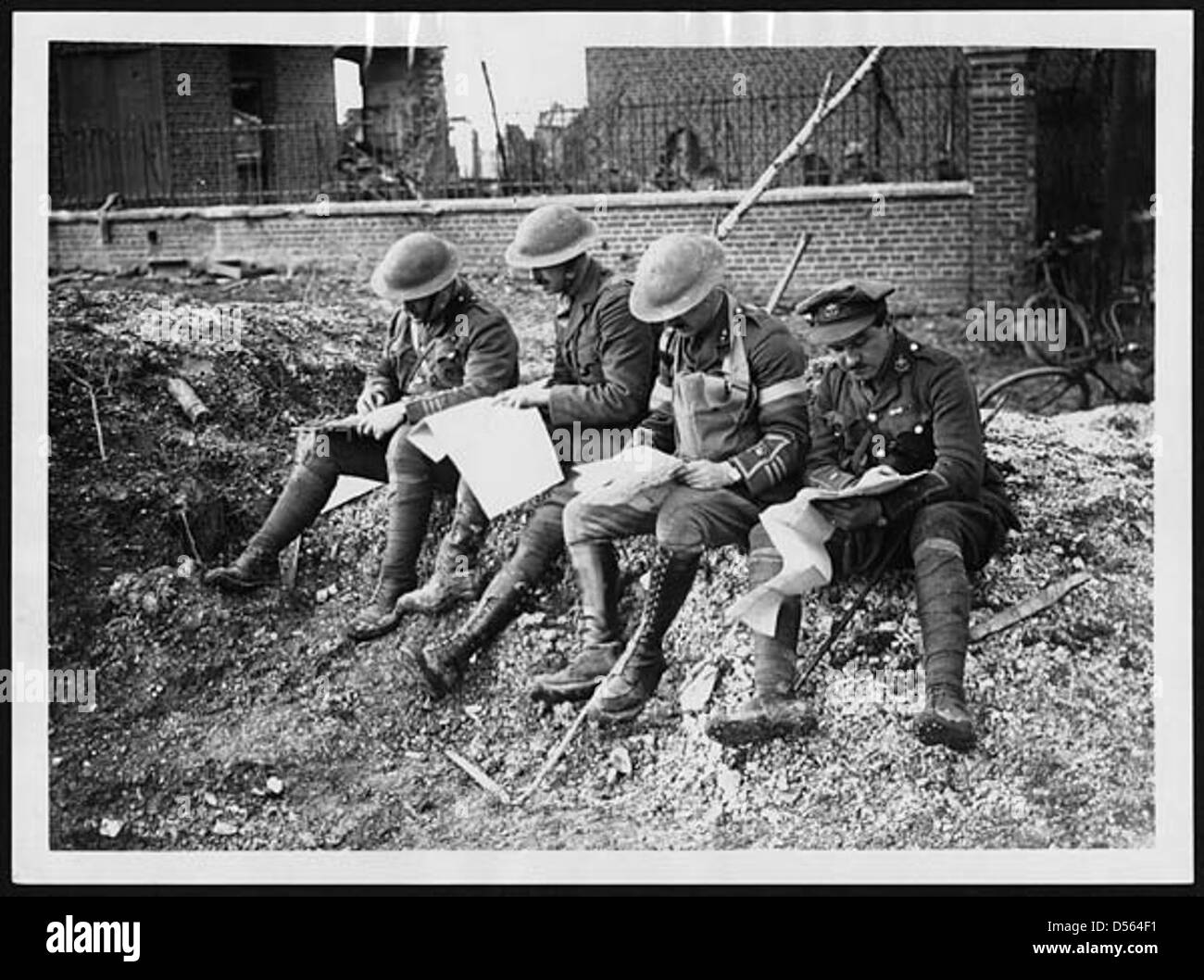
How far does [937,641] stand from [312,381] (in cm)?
257

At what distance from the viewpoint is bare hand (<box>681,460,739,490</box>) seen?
6.16 meters

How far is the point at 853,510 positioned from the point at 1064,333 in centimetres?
109

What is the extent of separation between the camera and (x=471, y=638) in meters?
6.34

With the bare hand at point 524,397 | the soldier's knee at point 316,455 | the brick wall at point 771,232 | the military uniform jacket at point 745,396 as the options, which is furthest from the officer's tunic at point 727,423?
the soldier's knee at point 316,455

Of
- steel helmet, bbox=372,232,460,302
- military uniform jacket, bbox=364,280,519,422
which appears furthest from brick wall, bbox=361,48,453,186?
military uniform jacket, bbox=364,280,519,422

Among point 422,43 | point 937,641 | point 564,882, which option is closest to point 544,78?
point 422,43

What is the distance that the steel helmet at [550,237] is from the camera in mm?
6285

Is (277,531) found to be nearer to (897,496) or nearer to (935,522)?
(897,496)

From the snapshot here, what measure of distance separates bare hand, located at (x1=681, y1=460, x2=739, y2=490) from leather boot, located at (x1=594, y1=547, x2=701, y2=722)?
273mm

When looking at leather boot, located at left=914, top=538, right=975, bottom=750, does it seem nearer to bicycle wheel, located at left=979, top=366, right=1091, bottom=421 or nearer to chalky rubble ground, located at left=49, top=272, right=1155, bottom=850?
chalky rubble ground, located at left=49, top=272, right=1155, bottom=850

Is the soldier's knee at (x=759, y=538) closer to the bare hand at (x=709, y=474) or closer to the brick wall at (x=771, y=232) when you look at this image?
the bare hand at (x=709, y=474)

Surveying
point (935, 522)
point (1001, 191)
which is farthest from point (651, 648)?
point (1001, 191)

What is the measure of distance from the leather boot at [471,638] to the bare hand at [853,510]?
1.17 meters

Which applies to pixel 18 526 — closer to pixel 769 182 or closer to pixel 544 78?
pixel 544 78
